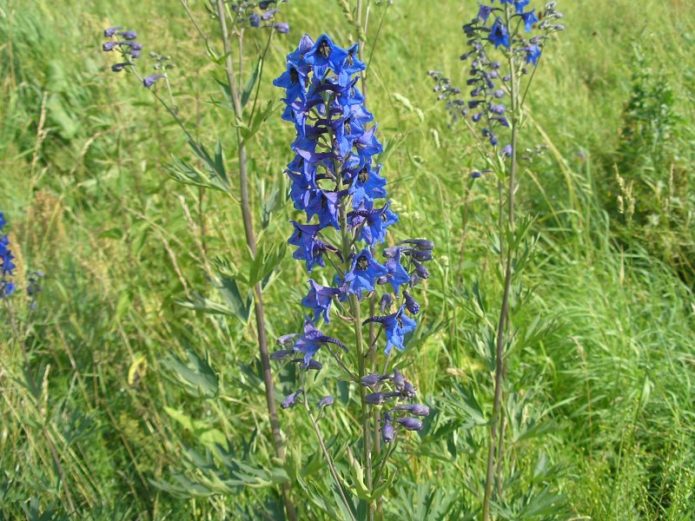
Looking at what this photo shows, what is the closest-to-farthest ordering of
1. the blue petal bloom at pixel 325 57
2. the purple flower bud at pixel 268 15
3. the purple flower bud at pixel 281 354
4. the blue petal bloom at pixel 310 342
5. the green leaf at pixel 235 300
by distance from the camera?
1. the blue petal bloom at pixel 325 57
2. the blue petal bloom at pixel 310 342
3. the purple flower bud at pixel 281 354
4. the green leaf at pixel 235 300
5. the purple flower bud at pixel 268 15

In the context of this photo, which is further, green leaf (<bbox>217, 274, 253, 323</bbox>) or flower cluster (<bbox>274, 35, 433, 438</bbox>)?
green leaf (<bbox>217, 274, 253, 323</bbox>)

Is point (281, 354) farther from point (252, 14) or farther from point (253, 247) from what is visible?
point (252, 14)

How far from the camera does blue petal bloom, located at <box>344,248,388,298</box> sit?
5.69 ft

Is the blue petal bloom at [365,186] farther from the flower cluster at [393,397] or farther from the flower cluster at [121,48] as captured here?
the flower cluster at [121,48]

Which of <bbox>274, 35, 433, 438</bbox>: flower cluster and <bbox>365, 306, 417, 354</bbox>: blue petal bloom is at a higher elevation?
<bbox>274, 35, 433, 438</bbox>: flower cluster

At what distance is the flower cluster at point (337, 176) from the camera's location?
1.68m

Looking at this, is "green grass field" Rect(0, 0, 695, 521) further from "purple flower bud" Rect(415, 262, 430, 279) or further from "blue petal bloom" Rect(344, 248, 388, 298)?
"blue petal bloom" Rect(344, 248, 388, 298)

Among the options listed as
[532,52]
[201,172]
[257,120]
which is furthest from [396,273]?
[532,52]

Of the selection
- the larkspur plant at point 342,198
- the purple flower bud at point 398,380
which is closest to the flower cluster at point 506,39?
the larkspur plant at point 342,198

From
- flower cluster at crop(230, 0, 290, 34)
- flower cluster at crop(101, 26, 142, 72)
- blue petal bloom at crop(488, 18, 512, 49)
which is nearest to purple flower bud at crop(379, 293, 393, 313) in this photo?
flower cluster at crop(230, 0, 290, 34)

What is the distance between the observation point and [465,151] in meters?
3.96

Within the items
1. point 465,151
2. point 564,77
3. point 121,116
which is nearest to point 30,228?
point 121,116

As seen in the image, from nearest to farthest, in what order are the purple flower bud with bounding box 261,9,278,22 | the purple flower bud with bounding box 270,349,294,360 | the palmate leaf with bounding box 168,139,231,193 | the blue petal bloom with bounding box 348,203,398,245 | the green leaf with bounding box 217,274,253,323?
the blue petal bloom with bounding box 348,203,398,245
the purple flower bud with bounding box 270,349,294,360
the palmate leaf with bounding box 168,139,231,193
the green leaf with bounding box 217,274,253,323
the purple flower bud with bounding box 261,9,278,22

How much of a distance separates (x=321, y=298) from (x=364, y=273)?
0.48 ft
